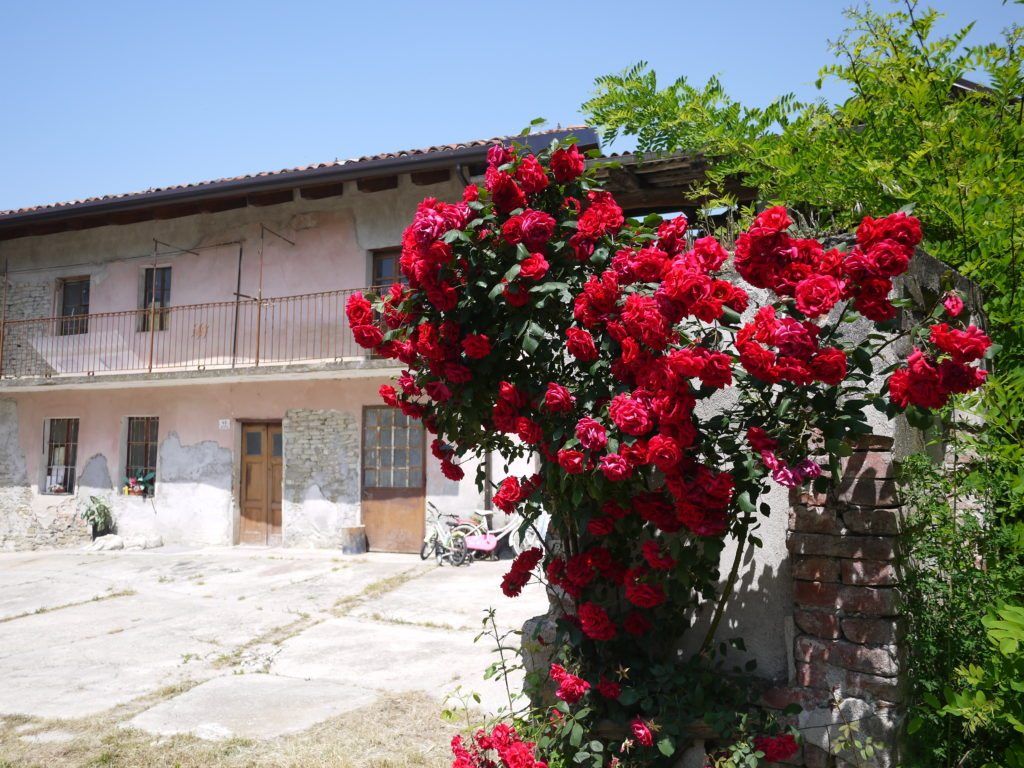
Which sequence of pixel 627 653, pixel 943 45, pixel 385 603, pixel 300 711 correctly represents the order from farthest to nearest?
1. pixel 385 603
2. pixel 300 711
3. pixel 943 45
4. pixel 627 653

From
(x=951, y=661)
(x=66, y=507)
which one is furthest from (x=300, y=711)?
(x=66, y=507)

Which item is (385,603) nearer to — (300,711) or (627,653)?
(300,711)

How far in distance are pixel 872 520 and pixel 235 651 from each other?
5.34 m

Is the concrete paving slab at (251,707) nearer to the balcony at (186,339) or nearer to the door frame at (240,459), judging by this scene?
the balcony at (186,339)

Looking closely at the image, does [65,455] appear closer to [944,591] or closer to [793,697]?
[793,697]

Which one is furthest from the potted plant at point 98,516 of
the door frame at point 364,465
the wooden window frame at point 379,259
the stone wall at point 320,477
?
the wooden window frame at point 379,259

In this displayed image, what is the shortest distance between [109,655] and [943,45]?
7078mm

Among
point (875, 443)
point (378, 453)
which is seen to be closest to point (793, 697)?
point (875, 443)

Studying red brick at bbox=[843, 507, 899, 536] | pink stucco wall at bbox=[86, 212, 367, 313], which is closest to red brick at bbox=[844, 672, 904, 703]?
red brick at bbox=[843, 507, 899, 536]

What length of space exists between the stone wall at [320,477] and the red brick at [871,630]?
10.0 meters

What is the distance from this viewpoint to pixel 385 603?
25.6ft

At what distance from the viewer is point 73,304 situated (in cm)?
1457

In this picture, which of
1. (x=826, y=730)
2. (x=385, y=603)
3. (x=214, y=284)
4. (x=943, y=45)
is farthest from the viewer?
(x=214, y=284)

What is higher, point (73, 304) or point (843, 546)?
point (73, 304)
